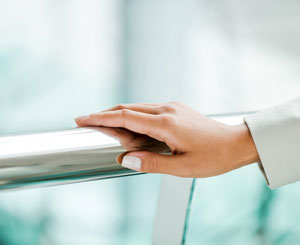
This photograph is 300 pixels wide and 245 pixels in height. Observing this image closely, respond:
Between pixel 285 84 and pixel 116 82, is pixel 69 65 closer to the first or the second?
pixel 116 82

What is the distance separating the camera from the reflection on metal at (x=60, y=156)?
374mm

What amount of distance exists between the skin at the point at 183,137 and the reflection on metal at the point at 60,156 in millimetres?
20

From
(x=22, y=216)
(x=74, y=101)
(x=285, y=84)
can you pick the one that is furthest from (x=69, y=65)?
(x=285, y=84)

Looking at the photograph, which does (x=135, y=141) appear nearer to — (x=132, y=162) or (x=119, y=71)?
(x=132, y=162)

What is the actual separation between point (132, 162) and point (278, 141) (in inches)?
10.9

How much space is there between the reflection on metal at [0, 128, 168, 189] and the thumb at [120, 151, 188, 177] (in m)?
0.01

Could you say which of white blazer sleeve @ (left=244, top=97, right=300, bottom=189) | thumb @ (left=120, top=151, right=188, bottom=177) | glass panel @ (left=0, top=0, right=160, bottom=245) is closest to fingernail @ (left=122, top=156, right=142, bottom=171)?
thumb @ (left=120, top=151, right=188, bottom=177)

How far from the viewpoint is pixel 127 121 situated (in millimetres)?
457

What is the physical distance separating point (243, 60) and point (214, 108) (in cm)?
38

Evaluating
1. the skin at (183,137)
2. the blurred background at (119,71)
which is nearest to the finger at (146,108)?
the skin at (183,137)

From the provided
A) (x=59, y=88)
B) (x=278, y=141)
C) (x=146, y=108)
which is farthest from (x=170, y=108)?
(x=59, y=88)

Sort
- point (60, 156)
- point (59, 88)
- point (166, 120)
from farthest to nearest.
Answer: point (59, 88), point (166, 120), point (60, 156)

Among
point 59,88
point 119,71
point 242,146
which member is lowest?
point 59,88

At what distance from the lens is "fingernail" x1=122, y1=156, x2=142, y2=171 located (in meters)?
0.43
